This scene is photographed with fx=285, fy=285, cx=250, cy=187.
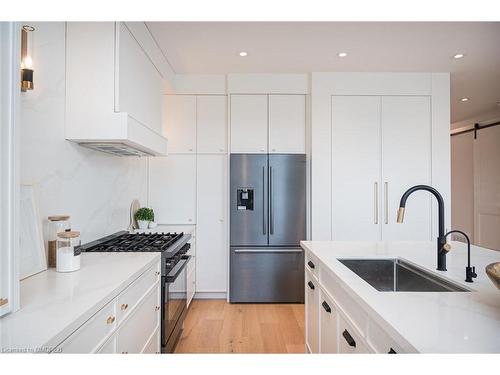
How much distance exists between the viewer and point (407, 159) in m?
3.32

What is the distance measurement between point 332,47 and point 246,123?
1211mm

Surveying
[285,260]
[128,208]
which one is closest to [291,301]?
[285,260]

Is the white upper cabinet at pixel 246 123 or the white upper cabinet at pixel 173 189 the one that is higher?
the white upper cabinet at pixel 246 123

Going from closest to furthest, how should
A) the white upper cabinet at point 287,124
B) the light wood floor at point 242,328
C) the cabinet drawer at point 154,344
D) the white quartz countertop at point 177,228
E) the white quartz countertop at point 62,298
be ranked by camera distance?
the white quartz countertop at point 62,298 < the cabinet drawer at point 154,344 < the light wood floor at point 242,328 < the white quartz countertop at point 177,228 < the white upper cabinet at point 287,124

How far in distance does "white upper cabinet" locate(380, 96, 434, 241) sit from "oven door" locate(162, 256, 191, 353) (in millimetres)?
2336

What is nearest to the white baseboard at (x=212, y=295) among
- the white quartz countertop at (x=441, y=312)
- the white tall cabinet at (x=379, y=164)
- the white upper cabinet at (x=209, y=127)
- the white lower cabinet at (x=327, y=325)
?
the white tall cabinet at (x=379, y=164)

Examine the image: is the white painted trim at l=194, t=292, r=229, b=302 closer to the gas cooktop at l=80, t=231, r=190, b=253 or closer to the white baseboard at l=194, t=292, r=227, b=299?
the white baseboard at l=194, t=292, r=227, b=299

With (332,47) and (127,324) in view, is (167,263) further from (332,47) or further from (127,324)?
(332,47)

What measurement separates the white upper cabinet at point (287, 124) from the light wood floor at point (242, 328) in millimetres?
1820

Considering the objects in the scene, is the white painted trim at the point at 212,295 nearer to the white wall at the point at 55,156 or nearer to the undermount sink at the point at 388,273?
the white wall at the point at 55,156

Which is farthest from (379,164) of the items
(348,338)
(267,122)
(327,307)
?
(348,338)

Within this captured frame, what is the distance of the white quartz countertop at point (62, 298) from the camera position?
80 centimetres
